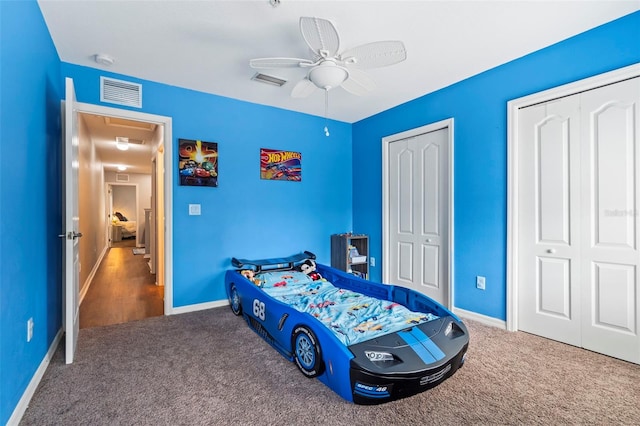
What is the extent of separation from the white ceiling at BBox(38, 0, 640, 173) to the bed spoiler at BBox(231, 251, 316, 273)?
6.66 ft

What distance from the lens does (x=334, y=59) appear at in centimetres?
214

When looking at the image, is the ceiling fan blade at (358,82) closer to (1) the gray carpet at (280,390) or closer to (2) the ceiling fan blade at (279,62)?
(2) the ceiling fan blade at (279,62)

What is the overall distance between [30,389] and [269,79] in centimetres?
304

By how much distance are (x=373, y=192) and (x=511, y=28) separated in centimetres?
249

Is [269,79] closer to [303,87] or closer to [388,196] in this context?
[303,87]

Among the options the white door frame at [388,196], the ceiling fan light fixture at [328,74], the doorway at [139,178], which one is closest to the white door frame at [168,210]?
the doorway at [139,178]

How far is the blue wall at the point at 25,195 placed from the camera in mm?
1527

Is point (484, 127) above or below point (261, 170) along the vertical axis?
above

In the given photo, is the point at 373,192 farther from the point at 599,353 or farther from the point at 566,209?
the point at 599,353

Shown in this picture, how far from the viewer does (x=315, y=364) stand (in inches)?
74.5

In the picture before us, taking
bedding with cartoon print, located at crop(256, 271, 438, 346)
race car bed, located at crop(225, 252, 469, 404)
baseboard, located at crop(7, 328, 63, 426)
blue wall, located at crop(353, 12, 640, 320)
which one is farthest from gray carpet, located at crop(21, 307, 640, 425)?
blue wall, located at crop(353, 12, 640, 320)

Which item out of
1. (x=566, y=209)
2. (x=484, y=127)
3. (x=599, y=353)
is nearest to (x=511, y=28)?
(x=484, y=127)

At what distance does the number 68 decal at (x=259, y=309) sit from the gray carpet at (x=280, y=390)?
8.8 inches

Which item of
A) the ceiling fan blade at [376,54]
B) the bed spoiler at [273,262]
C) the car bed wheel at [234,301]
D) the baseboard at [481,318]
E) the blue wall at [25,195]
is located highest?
the ceiling fan blade at [376,54]
